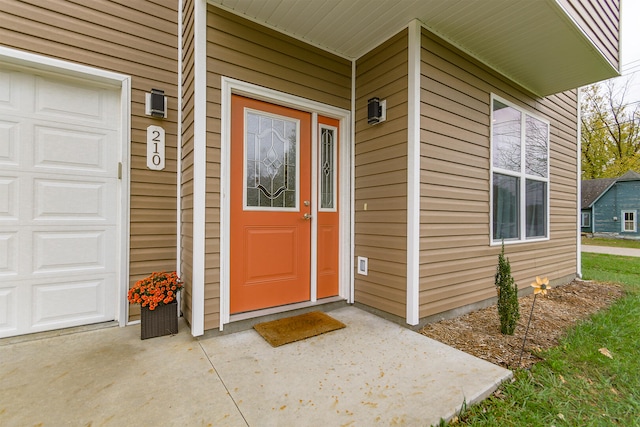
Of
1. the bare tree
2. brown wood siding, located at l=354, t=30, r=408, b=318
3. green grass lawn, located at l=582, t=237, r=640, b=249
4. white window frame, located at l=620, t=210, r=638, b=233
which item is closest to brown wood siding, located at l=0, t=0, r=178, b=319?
brown wood siding, located at l=354, t=30, r=408, b=318

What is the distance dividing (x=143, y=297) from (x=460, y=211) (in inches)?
119

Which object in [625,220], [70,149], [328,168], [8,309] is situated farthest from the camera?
[625,220]

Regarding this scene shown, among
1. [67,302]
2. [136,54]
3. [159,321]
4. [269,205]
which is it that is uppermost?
[136,54]

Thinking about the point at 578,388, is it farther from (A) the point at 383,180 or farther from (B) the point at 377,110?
(B) the point at 377,110

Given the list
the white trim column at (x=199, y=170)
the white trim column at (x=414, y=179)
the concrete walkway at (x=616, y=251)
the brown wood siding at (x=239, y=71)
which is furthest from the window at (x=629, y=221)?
the white trim column at (x=199, y=170)

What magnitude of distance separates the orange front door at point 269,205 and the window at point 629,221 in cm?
1894

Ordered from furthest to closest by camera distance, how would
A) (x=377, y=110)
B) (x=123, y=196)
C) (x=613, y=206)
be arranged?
1. (x=613, y=206)
2. (x=377, y=110)
3. (x=123, y=196)

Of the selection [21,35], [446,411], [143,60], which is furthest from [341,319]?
[21,35]

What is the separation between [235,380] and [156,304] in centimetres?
100

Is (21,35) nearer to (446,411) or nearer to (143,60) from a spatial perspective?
(143,60)

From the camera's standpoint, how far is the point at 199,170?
238 centimetres

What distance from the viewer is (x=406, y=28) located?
2727 millimetres

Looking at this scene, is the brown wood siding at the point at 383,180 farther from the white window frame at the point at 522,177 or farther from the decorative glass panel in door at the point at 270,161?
the white window frame at the point at 522,177

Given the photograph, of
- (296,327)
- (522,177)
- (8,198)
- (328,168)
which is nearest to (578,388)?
(296,327)
